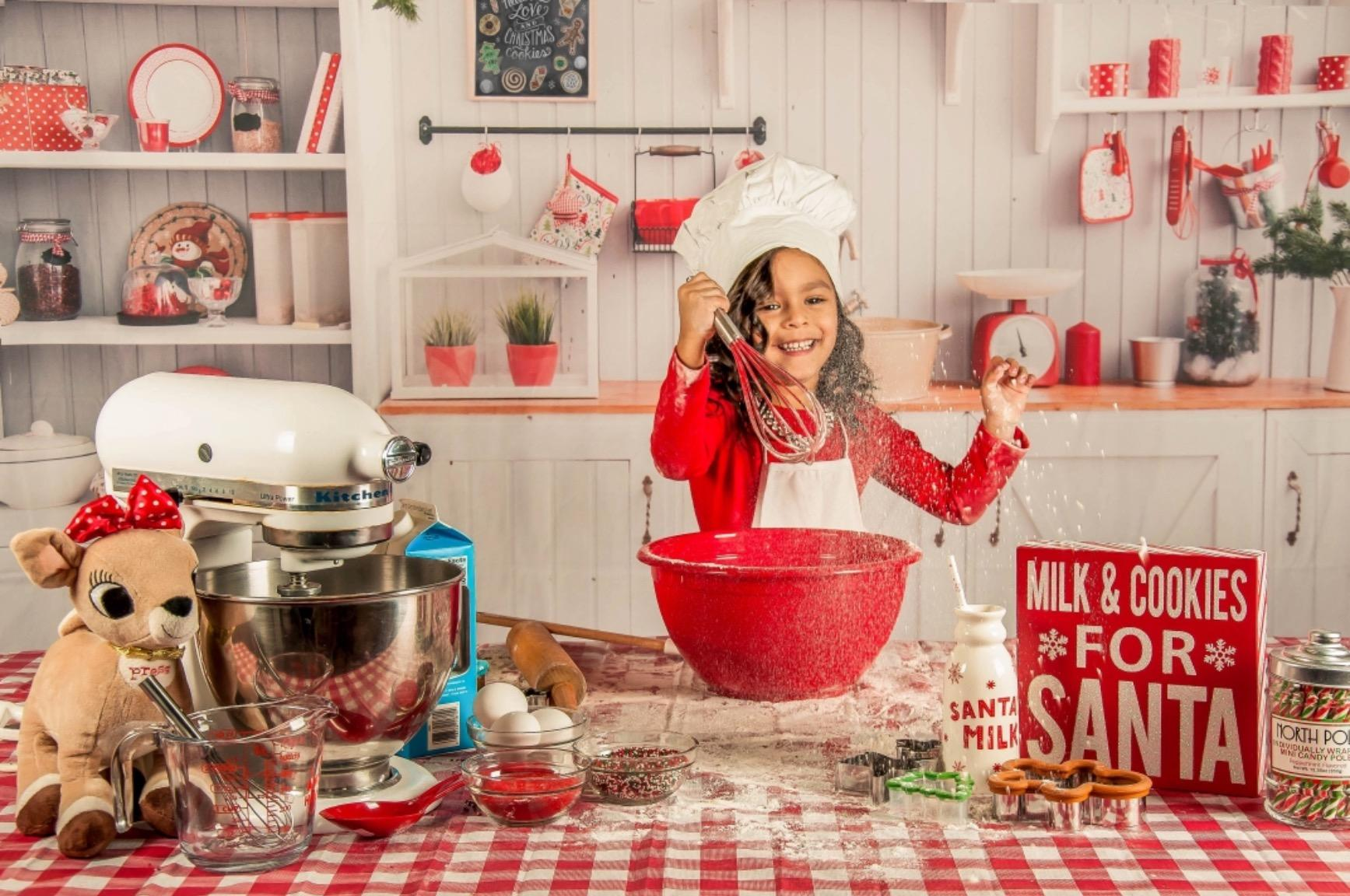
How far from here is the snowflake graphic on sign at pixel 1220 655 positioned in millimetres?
1173

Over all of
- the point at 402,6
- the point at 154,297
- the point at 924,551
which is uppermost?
the point at 402,6

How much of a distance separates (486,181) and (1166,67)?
152cm

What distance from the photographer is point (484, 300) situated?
2.85 meters

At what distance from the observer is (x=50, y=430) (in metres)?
2.80

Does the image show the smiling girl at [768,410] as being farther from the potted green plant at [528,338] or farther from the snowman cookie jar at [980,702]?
the potted green plant at [528,338]

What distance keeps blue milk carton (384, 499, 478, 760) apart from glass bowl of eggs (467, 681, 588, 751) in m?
0.02

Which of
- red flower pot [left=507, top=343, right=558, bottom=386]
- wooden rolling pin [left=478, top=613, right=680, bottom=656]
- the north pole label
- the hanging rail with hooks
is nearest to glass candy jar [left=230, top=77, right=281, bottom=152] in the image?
the hanging rail with hooks

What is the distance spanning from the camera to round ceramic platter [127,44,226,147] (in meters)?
2.87

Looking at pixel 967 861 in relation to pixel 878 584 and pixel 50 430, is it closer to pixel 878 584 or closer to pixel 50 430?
pixel 878 584

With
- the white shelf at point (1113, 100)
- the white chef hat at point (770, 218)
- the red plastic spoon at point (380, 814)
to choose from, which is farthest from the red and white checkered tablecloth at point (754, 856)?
the white shelf at point (1113, 100)

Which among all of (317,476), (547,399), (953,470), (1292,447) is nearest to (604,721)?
(317,476)

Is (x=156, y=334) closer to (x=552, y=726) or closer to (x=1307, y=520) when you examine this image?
(x=552, y=726)

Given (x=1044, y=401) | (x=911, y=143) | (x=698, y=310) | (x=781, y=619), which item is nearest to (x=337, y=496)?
(x=781, y=619)

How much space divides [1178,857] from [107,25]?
8.77 feet
